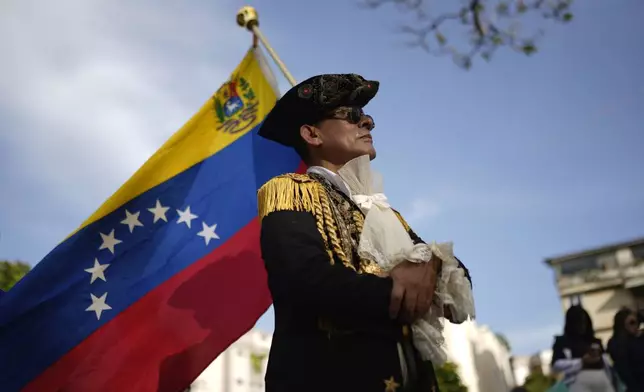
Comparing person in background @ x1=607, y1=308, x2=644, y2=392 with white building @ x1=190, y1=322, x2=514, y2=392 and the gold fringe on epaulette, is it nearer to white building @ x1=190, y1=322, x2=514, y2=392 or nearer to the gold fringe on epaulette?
the gold fringe on epaulette

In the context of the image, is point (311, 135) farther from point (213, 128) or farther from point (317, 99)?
point (213, 128)

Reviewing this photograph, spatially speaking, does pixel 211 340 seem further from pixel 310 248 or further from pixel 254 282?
pixel 310 248

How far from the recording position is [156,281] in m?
4.11

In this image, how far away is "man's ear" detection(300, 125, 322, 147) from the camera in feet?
8.89

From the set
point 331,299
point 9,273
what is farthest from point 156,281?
point 9,273

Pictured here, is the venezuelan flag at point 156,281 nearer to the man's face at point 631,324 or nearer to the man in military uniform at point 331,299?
the man in military uniform at point 331,299

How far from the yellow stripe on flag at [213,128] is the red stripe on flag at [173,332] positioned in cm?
79

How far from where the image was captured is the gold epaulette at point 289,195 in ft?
7.43

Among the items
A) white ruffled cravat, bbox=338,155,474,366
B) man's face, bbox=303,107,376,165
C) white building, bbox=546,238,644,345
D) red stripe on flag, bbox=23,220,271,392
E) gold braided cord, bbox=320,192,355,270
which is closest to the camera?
white ruffled cravat, bbox=338,155,474,366

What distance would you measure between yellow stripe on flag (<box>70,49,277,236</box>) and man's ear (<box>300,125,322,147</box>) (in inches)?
84.3

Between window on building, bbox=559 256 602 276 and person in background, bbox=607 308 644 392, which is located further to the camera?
window on building, bbox=559 256 602 276

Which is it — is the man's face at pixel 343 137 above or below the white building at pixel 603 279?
below

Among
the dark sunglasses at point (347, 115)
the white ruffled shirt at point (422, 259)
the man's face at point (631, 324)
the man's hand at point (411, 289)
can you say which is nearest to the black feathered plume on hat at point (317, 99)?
the dark sunglasses at point (347, 115)

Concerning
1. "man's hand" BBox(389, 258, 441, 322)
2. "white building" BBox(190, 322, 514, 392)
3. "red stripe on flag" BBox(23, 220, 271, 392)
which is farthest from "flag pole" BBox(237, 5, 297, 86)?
"white building" BBox(190, 322, 514, 392)
